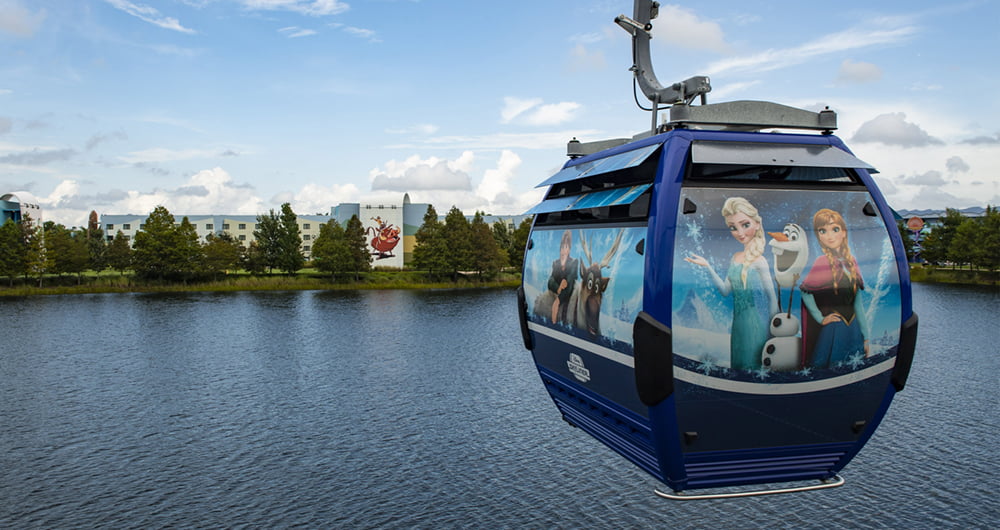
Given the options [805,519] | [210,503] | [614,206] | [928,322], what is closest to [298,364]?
[210,503]

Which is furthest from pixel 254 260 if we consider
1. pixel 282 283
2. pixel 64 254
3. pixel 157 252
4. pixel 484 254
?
pixel 484 254

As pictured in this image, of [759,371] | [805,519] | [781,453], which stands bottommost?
[805,519]

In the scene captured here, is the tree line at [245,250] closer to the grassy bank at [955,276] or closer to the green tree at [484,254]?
the green tree at [484,254]

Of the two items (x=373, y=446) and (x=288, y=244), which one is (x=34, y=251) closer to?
(x=288, y=244)

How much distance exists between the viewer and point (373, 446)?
22.1 metres

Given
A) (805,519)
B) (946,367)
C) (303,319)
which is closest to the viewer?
(805,519)

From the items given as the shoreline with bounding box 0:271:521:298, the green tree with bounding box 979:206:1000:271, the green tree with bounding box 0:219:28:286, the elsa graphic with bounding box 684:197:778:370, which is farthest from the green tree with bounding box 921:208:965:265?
the green tree with bounding box 0:219:28:286

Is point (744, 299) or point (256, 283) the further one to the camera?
point (256, 283)

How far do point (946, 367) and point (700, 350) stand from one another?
34.5 m

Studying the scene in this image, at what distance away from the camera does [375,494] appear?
60.7 ft

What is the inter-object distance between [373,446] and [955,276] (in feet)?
293

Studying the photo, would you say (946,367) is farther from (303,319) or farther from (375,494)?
(303,319)

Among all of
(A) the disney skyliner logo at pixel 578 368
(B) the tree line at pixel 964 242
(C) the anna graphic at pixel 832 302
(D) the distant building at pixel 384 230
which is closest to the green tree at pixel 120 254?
(D) the distant building at pixel 384 230

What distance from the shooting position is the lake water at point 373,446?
17453 mm
